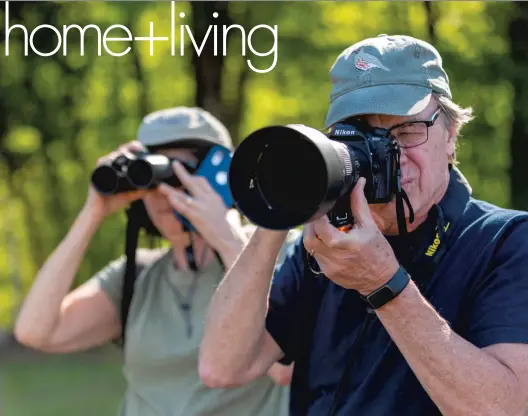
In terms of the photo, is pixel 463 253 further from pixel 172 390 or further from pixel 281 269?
pixel 172 390

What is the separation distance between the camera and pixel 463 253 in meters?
2.08

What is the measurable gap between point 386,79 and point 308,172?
0.41 m

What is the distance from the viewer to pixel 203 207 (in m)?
3.47

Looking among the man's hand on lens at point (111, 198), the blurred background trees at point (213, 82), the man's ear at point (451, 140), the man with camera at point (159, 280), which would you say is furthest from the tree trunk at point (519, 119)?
the man's ear at point (451, 140)

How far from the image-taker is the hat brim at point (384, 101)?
6.97ft

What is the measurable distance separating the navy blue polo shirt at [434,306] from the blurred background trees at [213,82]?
15.1 feet

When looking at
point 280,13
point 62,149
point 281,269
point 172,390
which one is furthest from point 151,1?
point 281,269

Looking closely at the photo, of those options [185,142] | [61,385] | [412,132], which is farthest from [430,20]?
[412,132]

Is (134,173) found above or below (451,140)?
below

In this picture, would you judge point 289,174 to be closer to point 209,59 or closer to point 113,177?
point 113,177

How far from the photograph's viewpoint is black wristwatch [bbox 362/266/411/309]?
192cm

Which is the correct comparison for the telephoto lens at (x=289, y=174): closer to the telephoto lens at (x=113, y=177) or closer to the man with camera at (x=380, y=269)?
the man with camera at (x=380, y=269)

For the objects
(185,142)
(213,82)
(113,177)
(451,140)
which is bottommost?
(213,82)

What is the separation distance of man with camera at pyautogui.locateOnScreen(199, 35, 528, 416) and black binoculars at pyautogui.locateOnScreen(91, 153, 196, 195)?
116 cm
